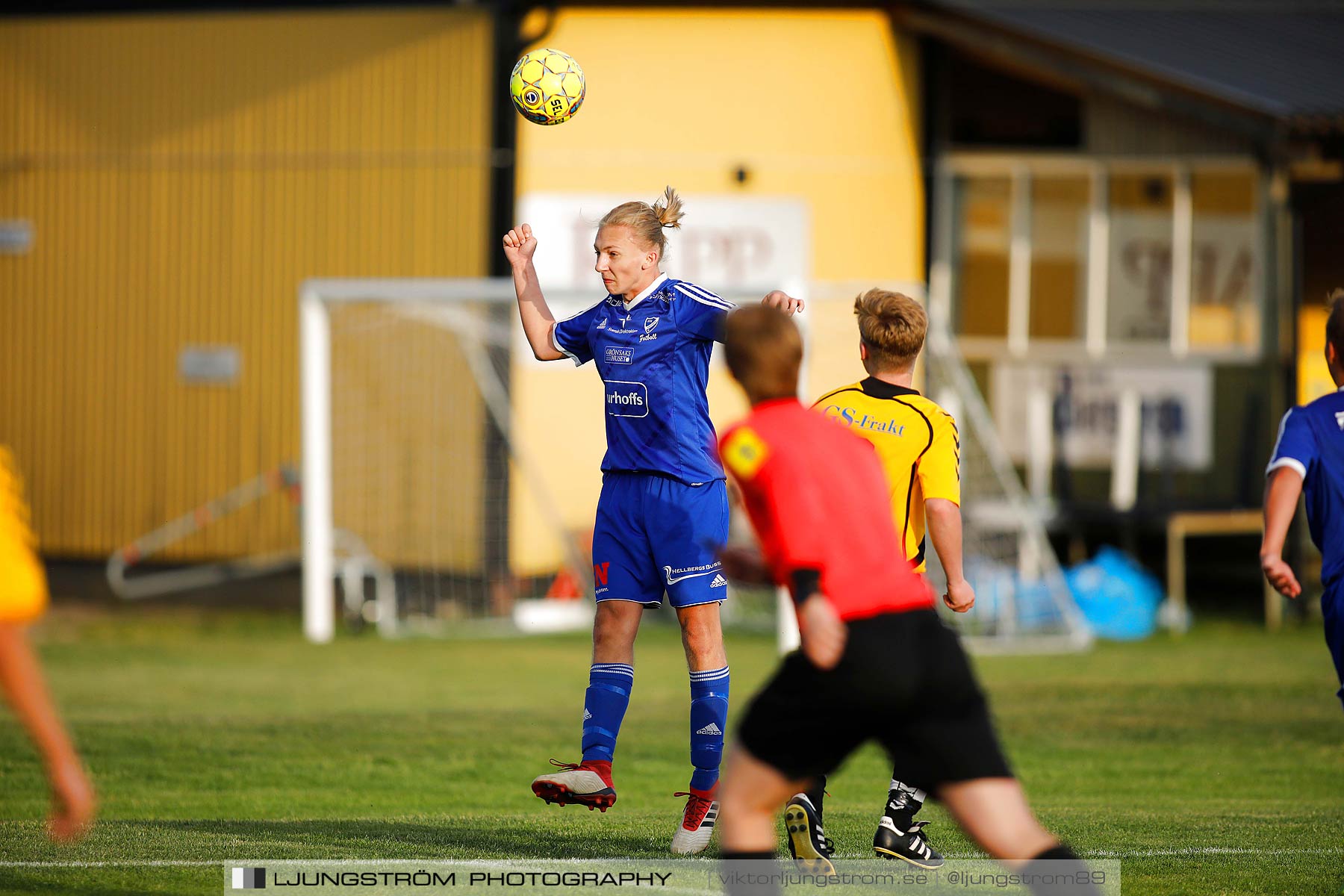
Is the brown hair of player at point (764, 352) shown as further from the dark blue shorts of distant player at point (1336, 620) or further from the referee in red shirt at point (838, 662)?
the dark blue shorts of distant player at point (1336, 620)


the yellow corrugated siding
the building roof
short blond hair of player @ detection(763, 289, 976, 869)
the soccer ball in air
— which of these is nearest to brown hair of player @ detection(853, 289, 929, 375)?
short blond hair of player @ detection(763, 289, 976, 869)

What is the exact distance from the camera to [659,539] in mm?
6234

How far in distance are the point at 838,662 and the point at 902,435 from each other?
181 centimetres

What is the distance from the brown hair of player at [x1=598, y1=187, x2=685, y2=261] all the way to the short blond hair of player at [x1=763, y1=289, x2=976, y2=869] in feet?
2.93

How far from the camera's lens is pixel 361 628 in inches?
620

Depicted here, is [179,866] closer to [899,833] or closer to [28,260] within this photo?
[899,833]

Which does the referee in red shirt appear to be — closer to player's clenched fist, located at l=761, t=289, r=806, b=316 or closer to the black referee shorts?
the black referee shorts

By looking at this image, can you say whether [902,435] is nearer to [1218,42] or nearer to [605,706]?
[605,706]

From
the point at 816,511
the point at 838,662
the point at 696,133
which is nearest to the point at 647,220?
the point at 816,511

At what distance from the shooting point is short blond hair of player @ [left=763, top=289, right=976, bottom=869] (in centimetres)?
570

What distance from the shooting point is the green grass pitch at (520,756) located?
622cm

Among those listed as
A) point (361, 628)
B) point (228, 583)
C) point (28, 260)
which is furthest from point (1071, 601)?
point (28, 260)

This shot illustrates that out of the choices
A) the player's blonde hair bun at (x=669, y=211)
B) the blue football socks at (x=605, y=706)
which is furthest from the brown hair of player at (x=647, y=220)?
the blue football socks at (x=605, y=706)

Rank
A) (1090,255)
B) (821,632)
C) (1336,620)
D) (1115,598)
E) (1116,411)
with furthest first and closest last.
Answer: (1090,255), (1116,411), (1115,598), (1336,620), (821,632)
